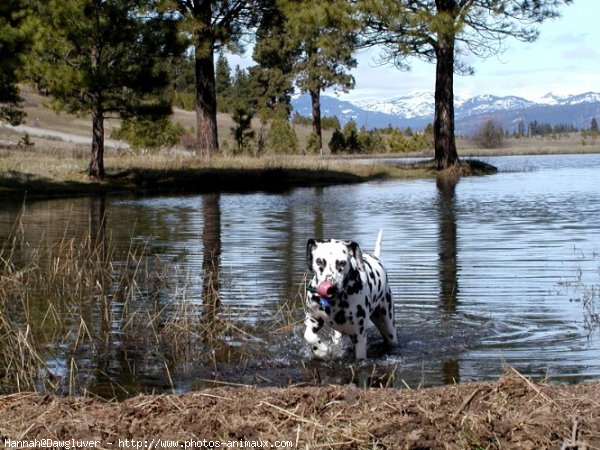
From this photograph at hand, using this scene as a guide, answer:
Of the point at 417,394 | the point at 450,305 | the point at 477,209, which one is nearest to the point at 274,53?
the point at 477,209

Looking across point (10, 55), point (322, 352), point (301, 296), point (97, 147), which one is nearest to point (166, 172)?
point (97, 147)

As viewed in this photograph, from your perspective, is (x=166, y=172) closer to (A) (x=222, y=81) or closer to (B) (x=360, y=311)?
(B) (x=360, y=311)

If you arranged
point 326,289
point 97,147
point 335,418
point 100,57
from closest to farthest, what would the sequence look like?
1. point 335,418
2. point 326,289
3. point 100,57
4. point 97,147

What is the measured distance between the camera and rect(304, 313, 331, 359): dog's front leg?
767 centimetres

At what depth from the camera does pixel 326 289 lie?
712cm

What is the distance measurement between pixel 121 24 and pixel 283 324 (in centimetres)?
2084

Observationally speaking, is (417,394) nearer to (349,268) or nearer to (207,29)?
(349,268)

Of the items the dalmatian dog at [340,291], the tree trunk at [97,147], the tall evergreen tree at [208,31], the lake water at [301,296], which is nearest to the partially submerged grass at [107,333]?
the lake water at [301,296]

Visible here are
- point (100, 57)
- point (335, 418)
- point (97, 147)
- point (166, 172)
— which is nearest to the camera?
point (335, 418)

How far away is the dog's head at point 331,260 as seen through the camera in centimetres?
730

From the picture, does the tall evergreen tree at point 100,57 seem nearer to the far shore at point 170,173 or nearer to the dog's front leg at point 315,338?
the far shore at point 170,173

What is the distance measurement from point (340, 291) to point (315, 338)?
1.87 ft

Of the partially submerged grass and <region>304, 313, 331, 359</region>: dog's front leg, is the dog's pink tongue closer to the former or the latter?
<region>304, 313, 331, 359</region>: dog's front leg

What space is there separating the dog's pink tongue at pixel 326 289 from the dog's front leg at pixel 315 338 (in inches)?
20.4
